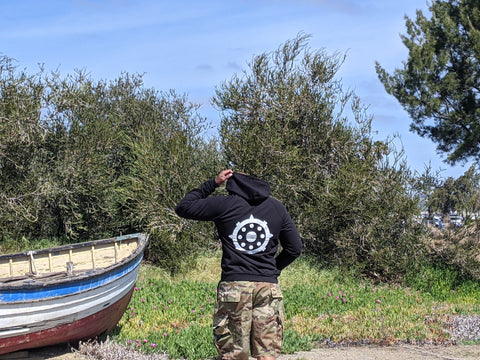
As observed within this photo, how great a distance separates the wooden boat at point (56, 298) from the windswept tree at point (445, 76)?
56.9ft

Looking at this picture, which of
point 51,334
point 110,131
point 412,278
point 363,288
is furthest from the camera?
point 110,131

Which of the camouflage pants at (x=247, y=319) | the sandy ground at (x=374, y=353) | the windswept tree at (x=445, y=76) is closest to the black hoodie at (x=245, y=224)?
the camouflage pants at (x=247, y=319)

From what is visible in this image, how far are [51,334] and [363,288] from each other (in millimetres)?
8843

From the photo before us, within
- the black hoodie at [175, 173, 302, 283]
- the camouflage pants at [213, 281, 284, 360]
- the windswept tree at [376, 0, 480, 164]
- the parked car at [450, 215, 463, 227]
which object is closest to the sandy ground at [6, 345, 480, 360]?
the camouflage pants at [213, 281, 284, 360]

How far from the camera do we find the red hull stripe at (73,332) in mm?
8102

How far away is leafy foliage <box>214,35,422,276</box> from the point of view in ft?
56.8

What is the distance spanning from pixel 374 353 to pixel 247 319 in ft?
12.2

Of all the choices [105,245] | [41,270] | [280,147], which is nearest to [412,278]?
[280,147]

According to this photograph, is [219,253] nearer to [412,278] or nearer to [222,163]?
[222,163]

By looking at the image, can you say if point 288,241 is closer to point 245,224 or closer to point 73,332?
point 245,224

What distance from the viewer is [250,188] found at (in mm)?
5449

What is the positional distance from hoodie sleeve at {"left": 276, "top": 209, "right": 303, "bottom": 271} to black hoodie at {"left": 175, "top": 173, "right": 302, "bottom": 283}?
115mm

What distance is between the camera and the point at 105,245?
11602 mm

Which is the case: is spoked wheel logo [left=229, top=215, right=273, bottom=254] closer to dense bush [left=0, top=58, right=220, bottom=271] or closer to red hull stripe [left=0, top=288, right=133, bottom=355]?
red hull stripe [left=0, top=288, right=133, bottom=355]
